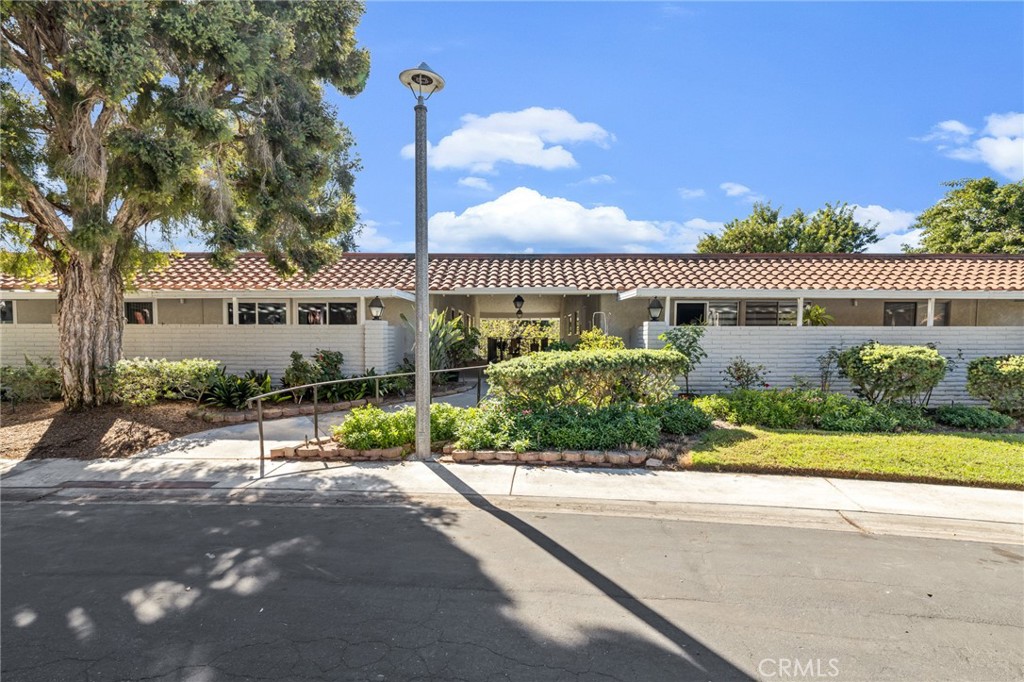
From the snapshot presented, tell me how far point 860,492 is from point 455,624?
5.06 metres

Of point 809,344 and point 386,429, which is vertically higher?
point 809,344

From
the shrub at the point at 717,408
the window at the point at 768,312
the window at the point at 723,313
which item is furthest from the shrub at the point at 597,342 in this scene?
the window at the point at 768,312

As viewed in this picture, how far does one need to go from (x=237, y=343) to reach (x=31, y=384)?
12.8 feet

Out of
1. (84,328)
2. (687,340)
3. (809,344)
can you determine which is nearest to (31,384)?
(84,328)

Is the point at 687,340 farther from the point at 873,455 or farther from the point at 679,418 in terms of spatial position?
the point at 873,455

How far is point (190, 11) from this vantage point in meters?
7.39

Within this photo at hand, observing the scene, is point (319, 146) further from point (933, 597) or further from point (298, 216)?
point (933, 597)

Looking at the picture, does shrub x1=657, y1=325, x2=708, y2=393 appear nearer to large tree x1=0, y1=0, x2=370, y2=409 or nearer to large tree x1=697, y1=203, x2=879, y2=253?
large tree x1=0, y1=0, x2=370, y2=409

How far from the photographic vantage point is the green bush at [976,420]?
850 cm

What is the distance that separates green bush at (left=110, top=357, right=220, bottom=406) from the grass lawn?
9412mm

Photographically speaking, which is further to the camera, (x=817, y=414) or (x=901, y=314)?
(x=901, y=314)

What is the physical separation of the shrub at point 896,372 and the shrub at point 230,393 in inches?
466

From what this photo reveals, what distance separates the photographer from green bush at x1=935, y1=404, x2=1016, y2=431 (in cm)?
850

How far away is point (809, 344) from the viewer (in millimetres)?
11492
